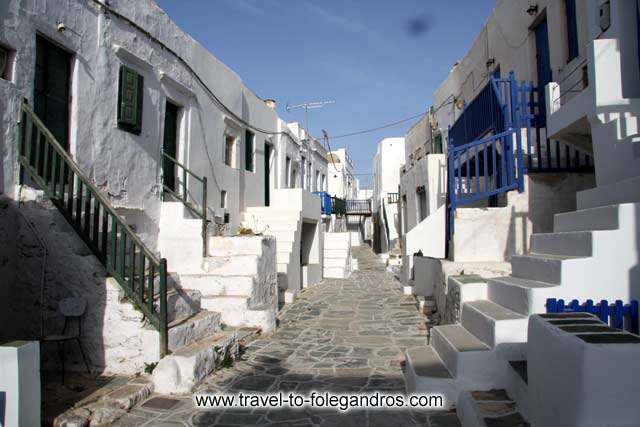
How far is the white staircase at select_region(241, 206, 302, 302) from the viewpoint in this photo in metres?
10.7

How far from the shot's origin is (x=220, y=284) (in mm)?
7488

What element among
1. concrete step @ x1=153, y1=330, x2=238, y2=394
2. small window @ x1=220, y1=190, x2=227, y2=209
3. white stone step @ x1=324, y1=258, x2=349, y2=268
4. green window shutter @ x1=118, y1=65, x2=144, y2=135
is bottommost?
concrete step @ x1=153, y1=330, x2=238, y2=394

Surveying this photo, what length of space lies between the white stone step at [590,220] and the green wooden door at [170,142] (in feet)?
A: 22.2

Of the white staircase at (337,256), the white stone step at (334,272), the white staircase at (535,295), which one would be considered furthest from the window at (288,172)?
the white staircase at (535,295)

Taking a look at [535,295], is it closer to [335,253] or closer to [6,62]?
[6,62]

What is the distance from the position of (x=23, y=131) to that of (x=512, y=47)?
34.4ft

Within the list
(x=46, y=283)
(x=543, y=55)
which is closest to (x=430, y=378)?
(x=46, y=283)

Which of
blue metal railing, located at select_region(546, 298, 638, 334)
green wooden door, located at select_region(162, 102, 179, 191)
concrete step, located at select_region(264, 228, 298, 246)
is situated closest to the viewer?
blue metal railing, located at select_region(546, 298, 638, 334)

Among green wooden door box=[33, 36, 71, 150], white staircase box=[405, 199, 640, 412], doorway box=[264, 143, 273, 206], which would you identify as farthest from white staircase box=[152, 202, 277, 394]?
doorway box=[264, 143, 273, 206]

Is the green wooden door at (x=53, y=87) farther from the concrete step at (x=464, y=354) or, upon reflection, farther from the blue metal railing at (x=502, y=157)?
the blue metal railing at (x=502, y=157)

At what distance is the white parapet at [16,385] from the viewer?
3.01 meters

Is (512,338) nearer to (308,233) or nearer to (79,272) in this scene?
(79,272)

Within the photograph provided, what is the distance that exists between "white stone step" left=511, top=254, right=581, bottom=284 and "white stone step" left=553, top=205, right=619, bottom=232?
1.42 feet

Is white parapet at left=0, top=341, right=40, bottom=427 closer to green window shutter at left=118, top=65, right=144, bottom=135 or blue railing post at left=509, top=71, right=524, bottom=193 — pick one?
green window shutter at left=118, top=65, right=144, bottom=135
